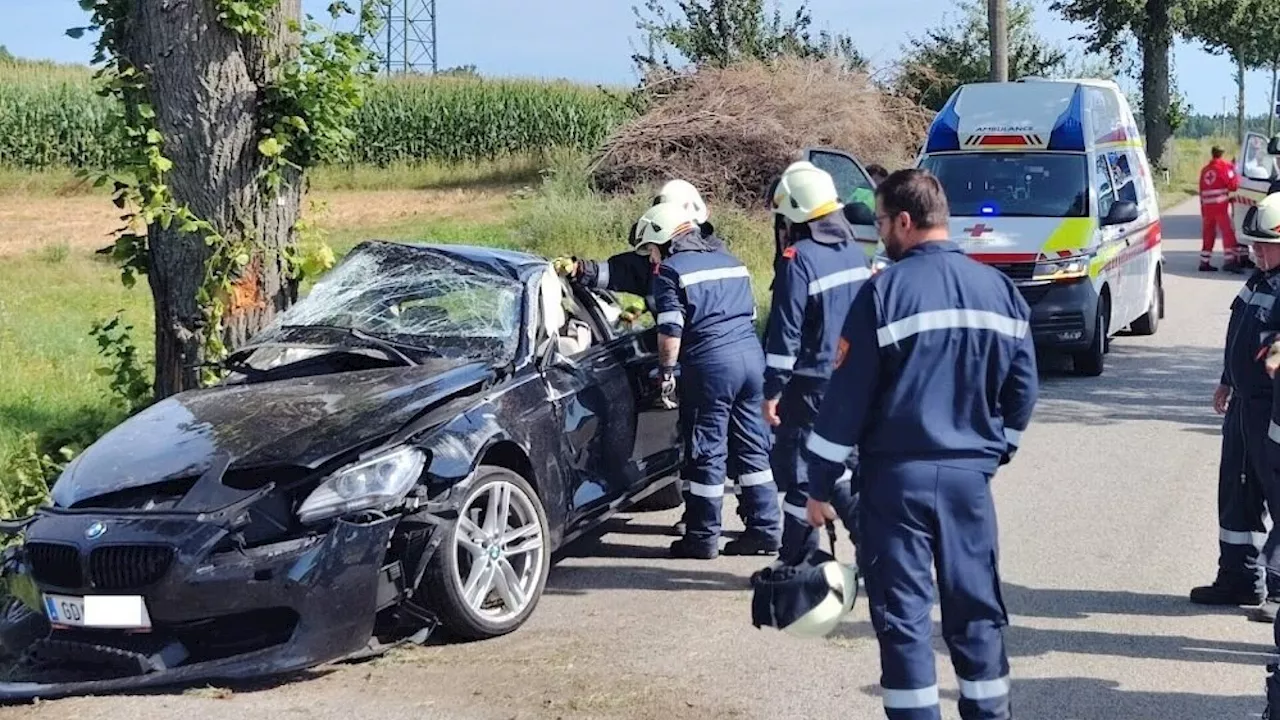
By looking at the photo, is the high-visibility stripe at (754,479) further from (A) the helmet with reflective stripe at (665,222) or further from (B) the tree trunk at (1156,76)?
(B) the tree trunk at (1156,76)

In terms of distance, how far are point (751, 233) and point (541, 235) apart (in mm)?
2939

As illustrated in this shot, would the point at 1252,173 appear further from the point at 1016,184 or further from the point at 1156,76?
the point at 1156,76

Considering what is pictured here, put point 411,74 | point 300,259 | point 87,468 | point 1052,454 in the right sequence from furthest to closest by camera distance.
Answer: point 411,74, point 1052,454, point 300,259, point 87,468

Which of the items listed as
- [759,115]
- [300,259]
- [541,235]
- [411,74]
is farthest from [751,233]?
[411,74]

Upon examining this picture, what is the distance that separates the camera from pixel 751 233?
20.3m

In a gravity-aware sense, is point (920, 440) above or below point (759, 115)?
below

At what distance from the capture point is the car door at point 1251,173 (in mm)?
19578

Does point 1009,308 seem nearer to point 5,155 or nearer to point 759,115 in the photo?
point 759,115

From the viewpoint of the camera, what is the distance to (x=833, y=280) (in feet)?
20.9

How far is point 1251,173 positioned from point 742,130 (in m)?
7.76

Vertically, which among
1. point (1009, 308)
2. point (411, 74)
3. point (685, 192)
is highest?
point (411, 74)

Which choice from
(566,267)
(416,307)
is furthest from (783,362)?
(416,307)

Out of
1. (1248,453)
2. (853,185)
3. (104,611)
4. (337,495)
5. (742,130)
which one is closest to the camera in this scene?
(104,611)

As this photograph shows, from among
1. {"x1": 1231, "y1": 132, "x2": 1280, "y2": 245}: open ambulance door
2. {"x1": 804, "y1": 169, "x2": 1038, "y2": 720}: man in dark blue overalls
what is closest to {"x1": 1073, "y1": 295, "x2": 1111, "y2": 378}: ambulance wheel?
{"x1": 1231, "y1": 132, "x2": 1280, "y2": 245}: open ambulance door
